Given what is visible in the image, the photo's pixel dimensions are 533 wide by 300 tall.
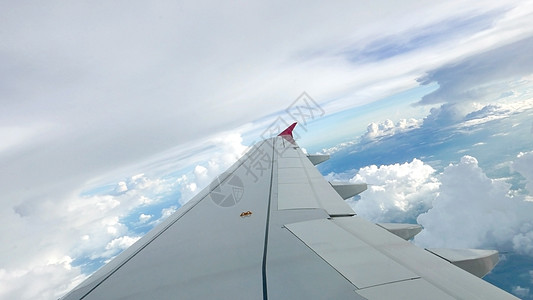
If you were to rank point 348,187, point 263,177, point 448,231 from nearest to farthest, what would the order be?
point 348,187
point 263,177
point 448,231

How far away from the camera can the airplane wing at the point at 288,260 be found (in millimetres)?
2068

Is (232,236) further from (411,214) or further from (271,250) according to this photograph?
(411,214)

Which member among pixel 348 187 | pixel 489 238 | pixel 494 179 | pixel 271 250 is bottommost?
pixel 489 238

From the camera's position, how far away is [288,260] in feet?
8.85

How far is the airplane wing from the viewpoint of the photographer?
6.79 ft

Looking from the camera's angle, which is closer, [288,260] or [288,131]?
[288,260]

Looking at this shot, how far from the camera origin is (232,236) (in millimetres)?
3664

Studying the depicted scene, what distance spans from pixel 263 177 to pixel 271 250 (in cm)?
396

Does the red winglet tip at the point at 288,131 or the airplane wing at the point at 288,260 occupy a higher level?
the red winglet tip at the point at 288,131

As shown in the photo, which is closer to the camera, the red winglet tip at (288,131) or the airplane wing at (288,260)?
the airplane wing at (288,260)

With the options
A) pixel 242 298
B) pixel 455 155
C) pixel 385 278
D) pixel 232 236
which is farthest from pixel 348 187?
pixel 455 155

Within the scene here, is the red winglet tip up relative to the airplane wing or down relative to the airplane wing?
up

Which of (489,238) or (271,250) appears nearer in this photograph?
(271,250)

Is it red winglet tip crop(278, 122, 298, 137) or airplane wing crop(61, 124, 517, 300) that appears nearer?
airplane wing crop(61, 124, 517, 300)
